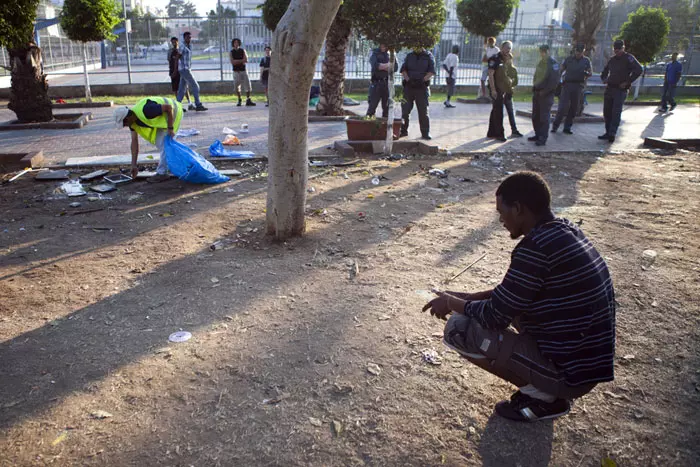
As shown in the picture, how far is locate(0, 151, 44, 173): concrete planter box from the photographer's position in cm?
807

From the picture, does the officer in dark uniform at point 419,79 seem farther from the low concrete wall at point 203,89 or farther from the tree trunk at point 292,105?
the low concrete wall at point 203,89

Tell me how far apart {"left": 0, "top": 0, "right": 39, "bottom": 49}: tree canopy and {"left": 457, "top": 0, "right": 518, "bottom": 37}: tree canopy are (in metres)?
12.8

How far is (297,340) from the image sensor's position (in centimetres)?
355

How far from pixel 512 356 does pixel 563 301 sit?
1.28 ft

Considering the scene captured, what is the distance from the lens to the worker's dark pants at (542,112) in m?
10.2

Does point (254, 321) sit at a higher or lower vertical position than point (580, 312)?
lower

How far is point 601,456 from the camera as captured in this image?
2.57 meters

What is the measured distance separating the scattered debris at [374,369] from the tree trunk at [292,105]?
2.26 meters

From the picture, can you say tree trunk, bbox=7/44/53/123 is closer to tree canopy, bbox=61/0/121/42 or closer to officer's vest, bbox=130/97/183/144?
tree canopy, bbox=61/0/121/42

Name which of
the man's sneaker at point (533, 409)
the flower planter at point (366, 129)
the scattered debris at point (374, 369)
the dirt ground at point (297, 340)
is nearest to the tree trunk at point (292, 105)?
the dirt ground at point (297, 340)

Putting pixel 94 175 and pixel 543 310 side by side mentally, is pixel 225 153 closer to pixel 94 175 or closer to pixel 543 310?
pixel 94 175

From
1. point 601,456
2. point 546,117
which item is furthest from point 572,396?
point 546,117

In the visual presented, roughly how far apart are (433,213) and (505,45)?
222 inches

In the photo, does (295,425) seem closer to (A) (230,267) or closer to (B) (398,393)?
(B) (398,393)
